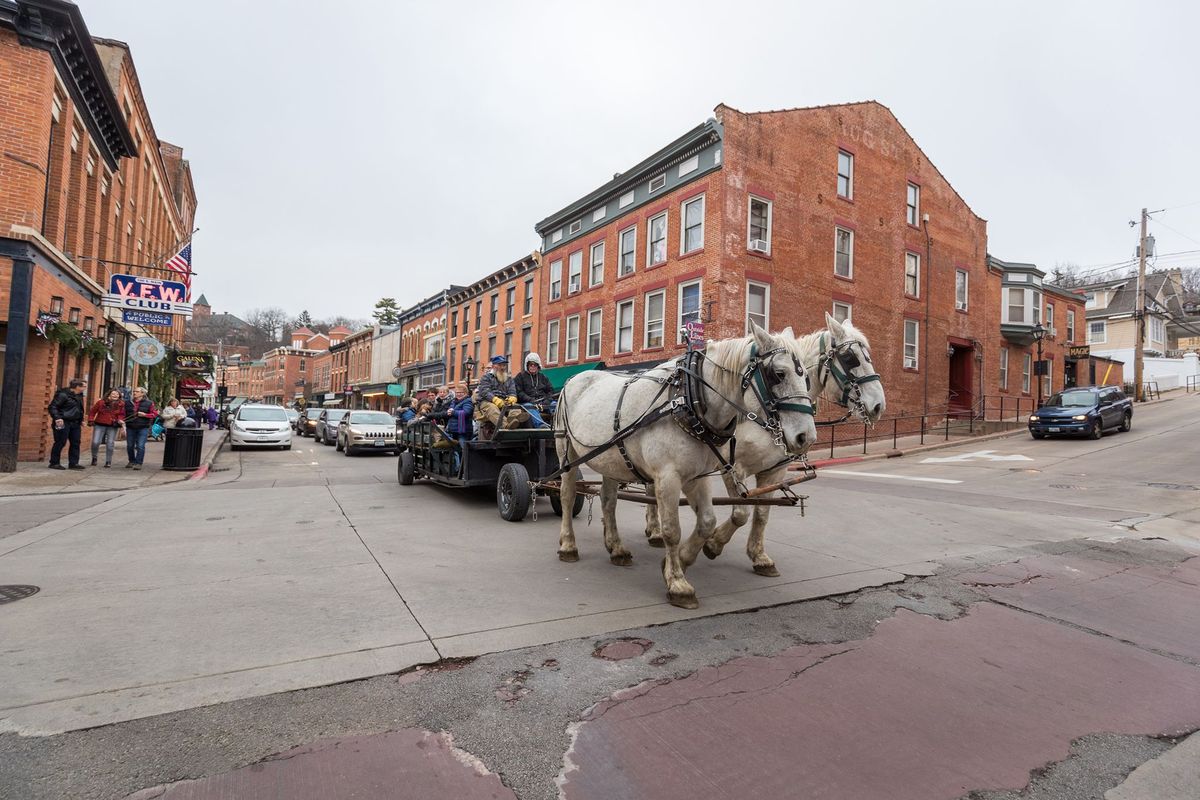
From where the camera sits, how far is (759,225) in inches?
800

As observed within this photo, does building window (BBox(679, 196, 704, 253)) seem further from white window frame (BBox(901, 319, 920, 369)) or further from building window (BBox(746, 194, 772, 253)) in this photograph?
white window frame (BBox(901, 319, 920, 369))

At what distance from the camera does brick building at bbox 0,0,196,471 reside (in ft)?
38.1

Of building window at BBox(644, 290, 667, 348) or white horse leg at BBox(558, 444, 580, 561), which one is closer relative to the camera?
white horse leg at BBox(558, 444, 580, 561)

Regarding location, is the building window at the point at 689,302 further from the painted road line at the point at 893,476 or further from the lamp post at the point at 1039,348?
the lamp post at the point at 1039,348

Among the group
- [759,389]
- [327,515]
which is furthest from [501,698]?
[327,515]

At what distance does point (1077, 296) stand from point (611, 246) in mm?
28800

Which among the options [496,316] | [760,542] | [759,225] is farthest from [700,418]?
[496,316]

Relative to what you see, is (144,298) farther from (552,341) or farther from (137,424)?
(552,341)

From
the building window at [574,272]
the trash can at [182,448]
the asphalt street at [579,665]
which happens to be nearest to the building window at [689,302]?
the building window at [574,272]

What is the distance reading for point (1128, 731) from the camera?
2.79 meters

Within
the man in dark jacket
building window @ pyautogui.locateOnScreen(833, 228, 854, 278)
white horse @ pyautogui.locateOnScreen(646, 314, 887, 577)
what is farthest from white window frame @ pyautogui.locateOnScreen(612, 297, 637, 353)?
white horse @ pyautogui.locateOnScreen(646, 314, 887, 577)

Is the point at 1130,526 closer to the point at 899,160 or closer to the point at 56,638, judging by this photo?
the point at 56,638

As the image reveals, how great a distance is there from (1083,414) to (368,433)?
75.0ft

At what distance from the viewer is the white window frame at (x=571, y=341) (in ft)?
86.8
